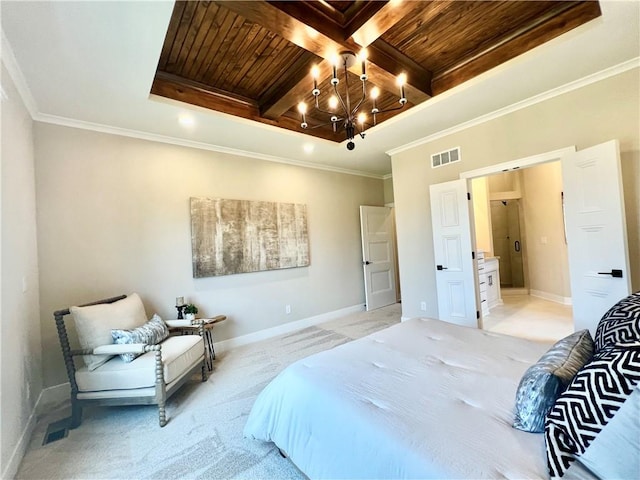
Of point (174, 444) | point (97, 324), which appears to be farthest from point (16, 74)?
point (174, 444)

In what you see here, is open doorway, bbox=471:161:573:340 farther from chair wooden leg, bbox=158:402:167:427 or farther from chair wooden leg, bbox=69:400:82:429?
chair wooden leg, bbox=69:400:82:429

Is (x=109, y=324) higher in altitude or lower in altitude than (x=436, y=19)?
lower

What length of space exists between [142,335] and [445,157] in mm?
3915

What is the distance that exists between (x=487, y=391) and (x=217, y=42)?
2.81 m

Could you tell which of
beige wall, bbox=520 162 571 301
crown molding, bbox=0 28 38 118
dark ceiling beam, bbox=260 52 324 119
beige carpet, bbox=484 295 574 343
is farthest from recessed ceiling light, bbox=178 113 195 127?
beige wall, bbox=520 162 571 301

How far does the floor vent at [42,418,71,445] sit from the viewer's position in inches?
77.0

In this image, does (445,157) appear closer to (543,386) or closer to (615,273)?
(615,273)

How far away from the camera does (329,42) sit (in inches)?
76.4

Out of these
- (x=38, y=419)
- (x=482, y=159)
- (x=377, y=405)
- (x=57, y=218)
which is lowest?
(x=38, y=419)

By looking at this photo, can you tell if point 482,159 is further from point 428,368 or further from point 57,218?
point 57,218

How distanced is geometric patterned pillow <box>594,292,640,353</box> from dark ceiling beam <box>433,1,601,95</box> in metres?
1.94

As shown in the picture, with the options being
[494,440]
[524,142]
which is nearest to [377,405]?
[494,440]

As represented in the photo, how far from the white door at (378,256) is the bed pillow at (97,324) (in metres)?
3.73

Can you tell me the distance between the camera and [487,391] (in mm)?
1250
